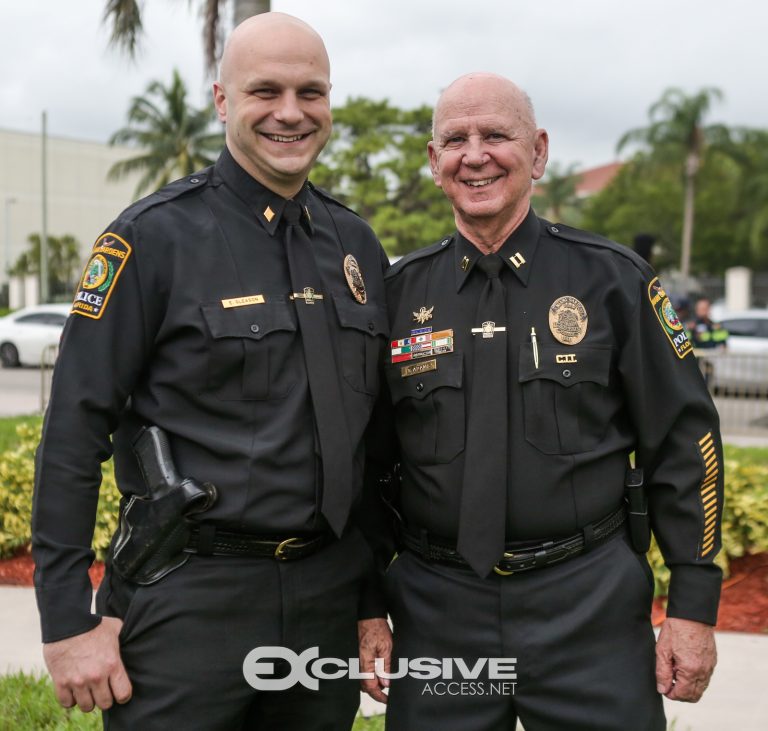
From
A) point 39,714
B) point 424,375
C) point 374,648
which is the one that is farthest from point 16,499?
point 424,375

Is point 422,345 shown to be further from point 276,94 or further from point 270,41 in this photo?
point 270,41

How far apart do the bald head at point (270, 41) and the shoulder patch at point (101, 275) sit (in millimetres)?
513

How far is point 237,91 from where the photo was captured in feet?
7.57

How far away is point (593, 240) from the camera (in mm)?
2477

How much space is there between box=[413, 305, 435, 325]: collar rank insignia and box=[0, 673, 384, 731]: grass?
5.06 ft

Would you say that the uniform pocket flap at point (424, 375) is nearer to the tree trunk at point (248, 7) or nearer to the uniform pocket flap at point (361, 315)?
the uniform pocket flap at point (361, 315)

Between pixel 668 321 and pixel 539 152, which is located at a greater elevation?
pixel 539 152

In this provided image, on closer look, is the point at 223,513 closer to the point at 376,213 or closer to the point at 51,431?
the point at 51,431

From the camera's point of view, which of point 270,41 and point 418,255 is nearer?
point 270,41

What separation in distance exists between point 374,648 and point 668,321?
1135mm

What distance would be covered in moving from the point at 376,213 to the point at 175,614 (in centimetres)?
3104

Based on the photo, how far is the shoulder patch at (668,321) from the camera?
93.5 inches

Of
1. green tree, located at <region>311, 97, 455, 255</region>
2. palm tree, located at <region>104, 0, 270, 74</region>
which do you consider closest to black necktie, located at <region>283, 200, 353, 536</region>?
palm tree, located at <region>104, 0, 270, 74</region>

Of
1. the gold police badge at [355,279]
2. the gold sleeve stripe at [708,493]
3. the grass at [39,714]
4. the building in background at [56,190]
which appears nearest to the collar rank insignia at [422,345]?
the gold police badge at [355,279]
